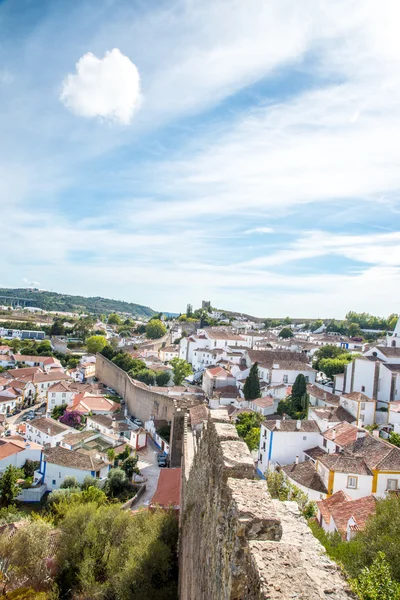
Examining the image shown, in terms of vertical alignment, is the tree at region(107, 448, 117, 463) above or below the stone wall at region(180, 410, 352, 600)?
below

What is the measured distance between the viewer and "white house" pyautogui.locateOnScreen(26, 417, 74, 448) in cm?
2902

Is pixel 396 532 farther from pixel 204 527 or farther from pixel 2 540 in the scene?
pixel 2 540

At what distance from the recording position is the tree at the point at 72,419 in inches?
1374

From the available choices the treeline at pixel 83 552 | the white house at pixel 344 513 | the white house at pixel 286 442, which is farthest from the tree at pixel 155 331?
the treeline at pixel 83 552

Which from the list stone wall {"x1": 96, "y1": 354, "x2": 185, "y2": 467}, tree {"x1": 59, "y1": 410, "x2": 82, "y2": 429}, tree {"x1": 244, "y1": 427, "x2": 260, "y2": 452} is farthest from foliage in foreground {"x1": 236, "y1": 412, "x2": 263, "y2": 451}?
tree {"x1": 59, "y1": 410, "x2": 82, "y2": 429}

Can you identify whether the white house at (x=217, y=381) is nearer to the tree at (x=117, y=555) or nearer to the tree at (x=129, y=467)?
the tree at (x=129, y=467)

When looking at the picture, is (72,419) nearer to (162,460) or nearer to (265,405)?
(162,460)

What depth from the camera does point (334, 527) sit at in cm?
1286

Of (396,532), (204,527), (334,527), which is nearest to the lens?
(204,527)

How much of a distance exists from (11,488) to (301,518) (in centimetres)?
2217

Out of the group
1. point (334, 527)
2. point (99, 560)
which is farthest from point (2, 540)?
point (334, 527)

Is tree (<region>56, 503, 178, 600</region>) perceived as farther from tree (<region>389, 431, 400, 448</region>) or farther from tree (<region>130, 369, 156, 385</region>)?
tree (<region>130, 369, 156, 385</region>)

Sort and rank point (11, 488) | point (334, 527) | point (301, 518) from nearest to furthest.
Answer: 1. point (301, 518)
2. point (334, 527)
3. point (11, 488)

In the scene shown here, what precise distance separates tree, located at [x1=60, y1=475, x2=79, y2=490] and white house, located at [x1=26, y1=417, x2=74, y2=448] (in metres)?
6.34
